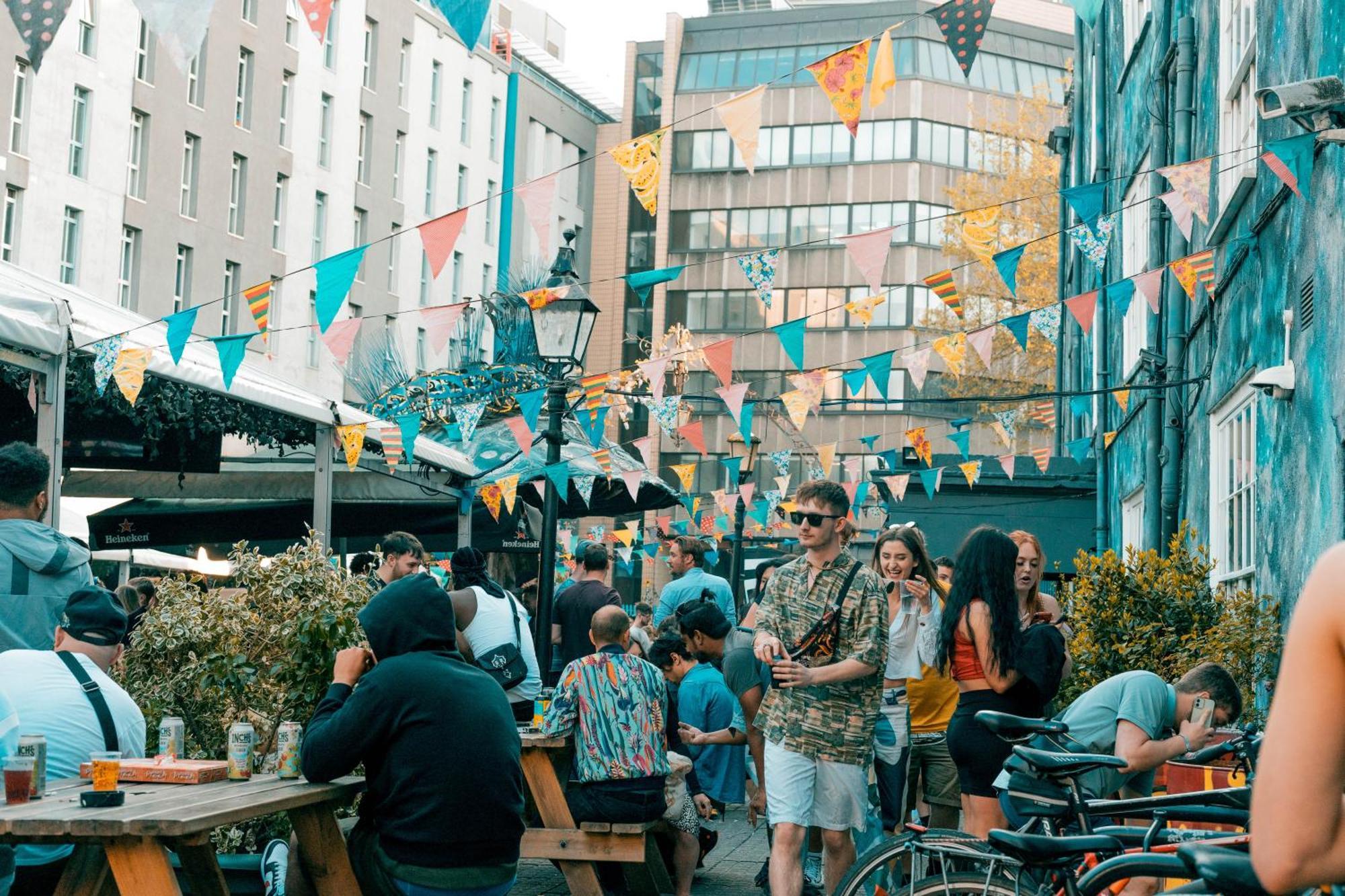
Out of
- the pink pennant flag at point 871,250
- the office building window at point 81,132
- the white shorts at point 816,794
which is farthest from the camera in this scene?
the office building window at point 81,132

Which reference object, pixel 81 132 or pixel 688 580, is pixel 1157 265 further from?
pixel 81 132

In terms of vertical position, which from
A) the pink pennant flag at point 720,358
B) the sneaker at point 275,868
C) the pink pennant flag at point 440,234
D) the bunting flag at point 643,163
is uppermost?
the bunting flag at point 643,163

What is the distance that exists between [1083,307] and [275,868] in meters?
9.02

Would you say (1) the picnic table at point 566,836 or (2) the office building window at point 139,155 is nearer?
(1) the picnic table at point 566,836

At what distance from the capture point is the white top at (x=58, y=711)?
16.5 ft

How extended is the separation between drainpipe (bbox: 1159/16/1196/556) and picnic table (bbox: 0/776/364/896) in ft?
31.9

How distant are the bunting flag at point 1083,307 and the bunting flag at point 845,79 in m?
3.78

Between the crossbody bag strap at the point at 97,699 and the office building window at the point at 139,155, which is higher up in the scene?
the office building window at the point at 139,155

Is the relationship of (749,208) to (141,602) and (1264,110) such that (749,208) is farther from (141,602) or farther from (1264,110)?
(1264,110)

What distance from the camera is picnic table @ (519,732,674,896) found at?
7.55 metres

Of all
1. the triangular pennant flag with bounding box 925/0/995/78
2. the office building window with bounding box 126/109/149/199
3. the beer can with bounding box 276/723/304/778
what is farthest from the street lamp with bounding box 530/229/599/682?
the office building window with bounding box 126/109/149/199

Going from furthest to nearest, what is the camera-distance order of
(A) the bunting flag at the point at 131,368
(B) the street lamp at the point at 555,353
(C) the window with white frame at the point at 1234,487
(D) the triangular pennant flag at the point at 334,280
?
(B) the street lamp at the point at 555,353 < (C) the window with white frame at the point at 1234,487 < (D) the triangular pennant flag at the point at 334,280 < (A) the bunting flag at the point at 131,368

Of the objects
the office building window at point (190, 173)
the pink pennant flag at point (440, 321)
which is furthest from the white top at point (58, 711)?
the office building window at point (190, 173)

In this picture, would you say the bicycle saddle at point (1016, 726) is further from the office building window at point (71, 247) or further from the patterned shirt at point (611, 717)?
the office building window at point (71, 247)
